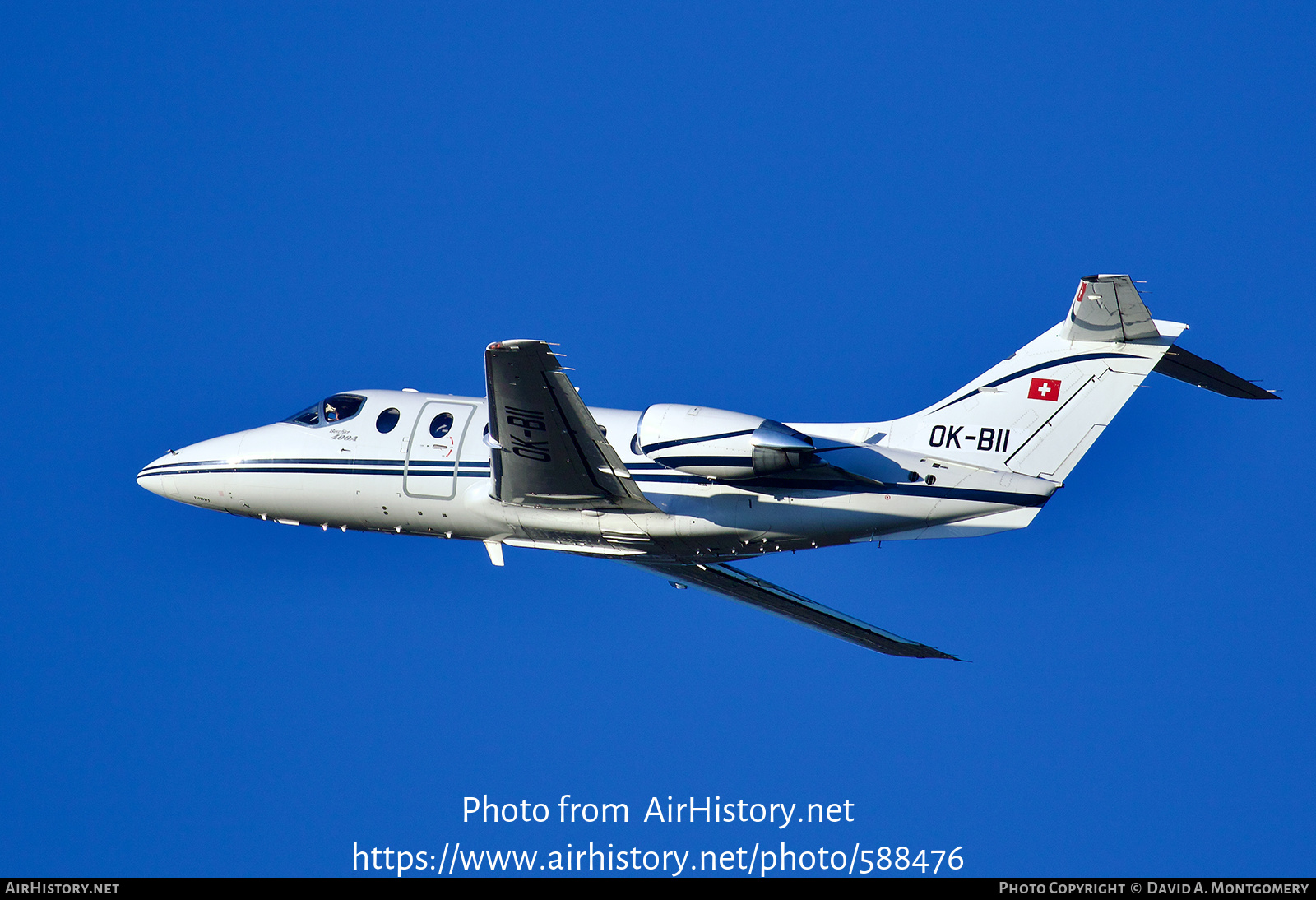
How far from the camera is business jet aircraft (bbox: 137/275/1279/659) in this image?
60.5ft

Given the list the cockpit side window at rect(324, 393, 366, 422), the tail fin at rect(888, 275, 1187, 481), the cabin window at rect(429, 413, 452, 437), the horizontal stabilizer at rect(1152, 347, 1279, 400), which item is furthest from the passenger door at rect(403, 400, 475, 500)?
the horizontal stabilizer at rect(1152, 347, 1279, 400)

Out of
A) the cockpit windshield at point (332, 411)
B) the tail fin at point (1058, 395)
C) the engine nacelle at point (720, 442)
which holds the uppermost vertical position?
the cockpit windshield at point (332, 411)

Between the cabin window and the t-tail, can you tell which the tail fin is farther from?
the cabin window

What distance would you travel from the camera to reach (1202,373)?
19500mm

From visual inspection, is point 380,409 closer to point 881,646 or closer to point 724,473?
point 724,473

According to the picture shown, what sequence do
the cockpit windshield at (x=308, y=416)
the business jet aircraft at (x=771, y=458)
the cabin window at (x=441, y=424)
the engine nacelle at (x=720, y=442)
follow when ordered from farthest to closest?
the cockpit windshield at (x=308, y=416) → the cabin window at (x=441, y=424) → the business jet aircraft at (x=771, y=458) → the engine nacelle at (x=720, y=442)

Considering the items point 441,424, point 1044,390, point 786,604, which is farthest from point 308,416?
point 1044,390

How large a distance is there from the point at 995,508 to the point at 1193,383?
364 centimetres

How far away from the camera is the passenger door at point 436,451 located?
71.6 ft

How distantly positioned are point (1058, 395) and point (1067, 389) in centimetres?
16

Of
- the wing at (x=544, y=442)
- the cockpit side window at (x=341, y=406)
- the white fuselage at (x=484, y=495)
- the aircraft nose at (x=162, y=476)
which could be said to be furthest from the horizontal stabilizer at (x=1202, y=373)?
the aircraft nose at (x=162, y=476)

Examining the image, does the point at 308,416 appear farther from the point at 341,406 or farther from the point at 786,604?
the point at 786,604

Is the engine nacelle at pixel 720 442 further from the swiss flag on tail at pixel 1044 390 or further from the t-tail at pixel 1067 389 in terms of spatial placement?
the swiss flag on tail at pixel 1044 390

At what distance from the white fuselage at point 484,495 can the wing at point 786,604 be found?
9.60ft
